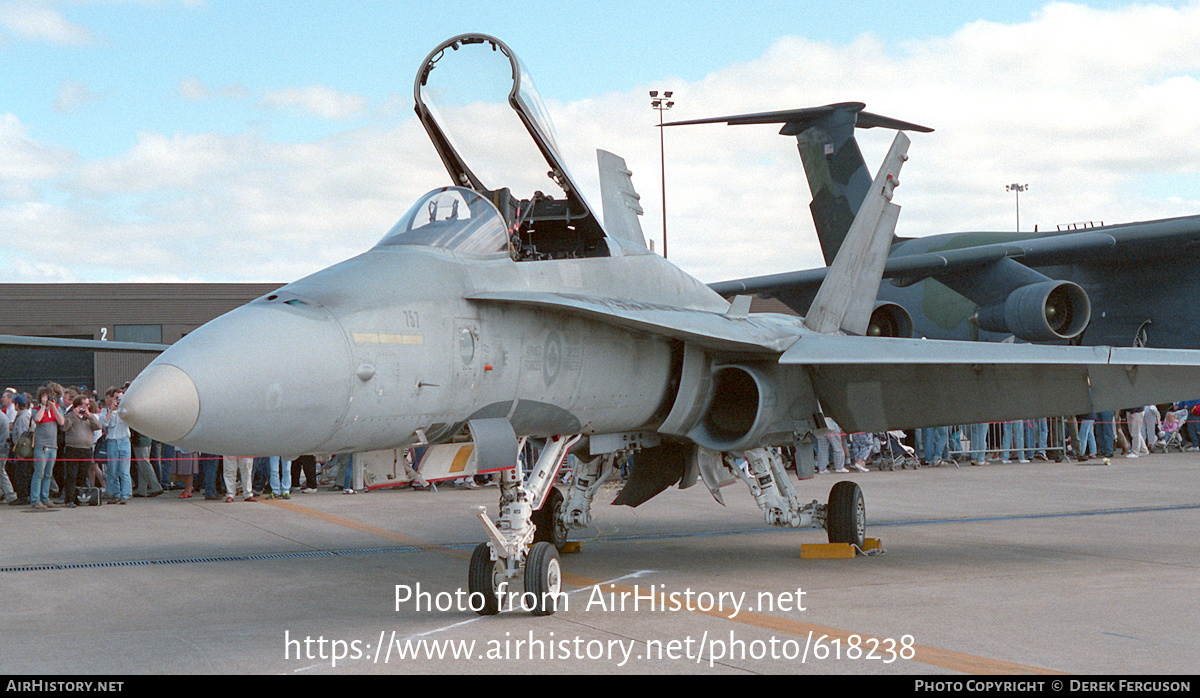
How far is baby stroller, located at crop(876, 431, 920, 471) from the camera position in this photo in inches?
739

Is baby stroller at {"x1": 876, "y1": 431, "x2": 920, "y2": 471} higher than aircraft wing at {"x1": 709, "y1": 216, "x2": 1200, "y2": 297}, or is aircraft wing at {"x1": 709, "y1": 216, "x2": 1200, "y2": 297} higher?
aircraft wing at {"x1": 709, "y1": 216, "x2": 1200, "y2": 297}

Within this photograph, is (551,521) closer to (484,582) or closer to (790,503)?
(790,503)

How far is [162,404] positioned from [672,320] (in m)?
3.43

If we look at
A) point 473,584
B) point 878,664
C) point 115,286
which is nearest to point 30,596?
point 473,584

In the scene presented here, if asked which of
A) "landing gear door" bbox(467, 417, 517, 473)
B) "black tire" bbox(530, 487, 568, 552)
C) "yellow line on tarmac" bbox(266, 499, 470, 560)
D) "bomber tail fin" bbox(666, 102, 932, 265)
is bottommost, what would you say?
"yellow line on tarmac" bbox(266, 499, 470, 560)

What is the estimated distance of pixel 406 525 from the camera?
11539mm

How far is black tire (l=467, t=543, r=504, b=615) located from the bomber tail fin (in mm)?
15558

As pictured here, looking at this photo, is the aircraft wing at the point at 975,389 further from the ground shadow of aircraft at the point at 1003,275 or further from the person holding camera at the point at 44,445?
the person holding camera at the point at 44,445

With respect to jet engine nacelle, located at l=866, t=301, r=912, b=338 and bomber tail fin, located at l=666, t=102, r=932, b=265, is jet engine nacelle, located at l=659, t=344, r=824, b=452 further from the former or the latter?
bomber tail fin, located at l=666, t=102, r=932, b=265

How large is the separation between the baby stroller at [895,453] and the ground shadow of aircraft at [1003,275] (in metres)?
2.11

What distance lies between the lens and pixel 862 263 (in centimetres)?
1047

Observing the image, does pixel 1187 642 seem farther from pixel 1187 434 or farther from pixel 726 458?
pixel 1187 434

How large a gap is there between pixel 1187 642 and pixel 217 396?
4.68 metres

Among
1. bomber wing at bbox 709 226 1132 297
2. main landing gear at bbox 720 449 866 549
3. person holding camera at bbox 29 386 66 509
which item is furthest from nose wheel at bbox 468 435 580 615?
bomber wing at bbox 709 226 1132 297
